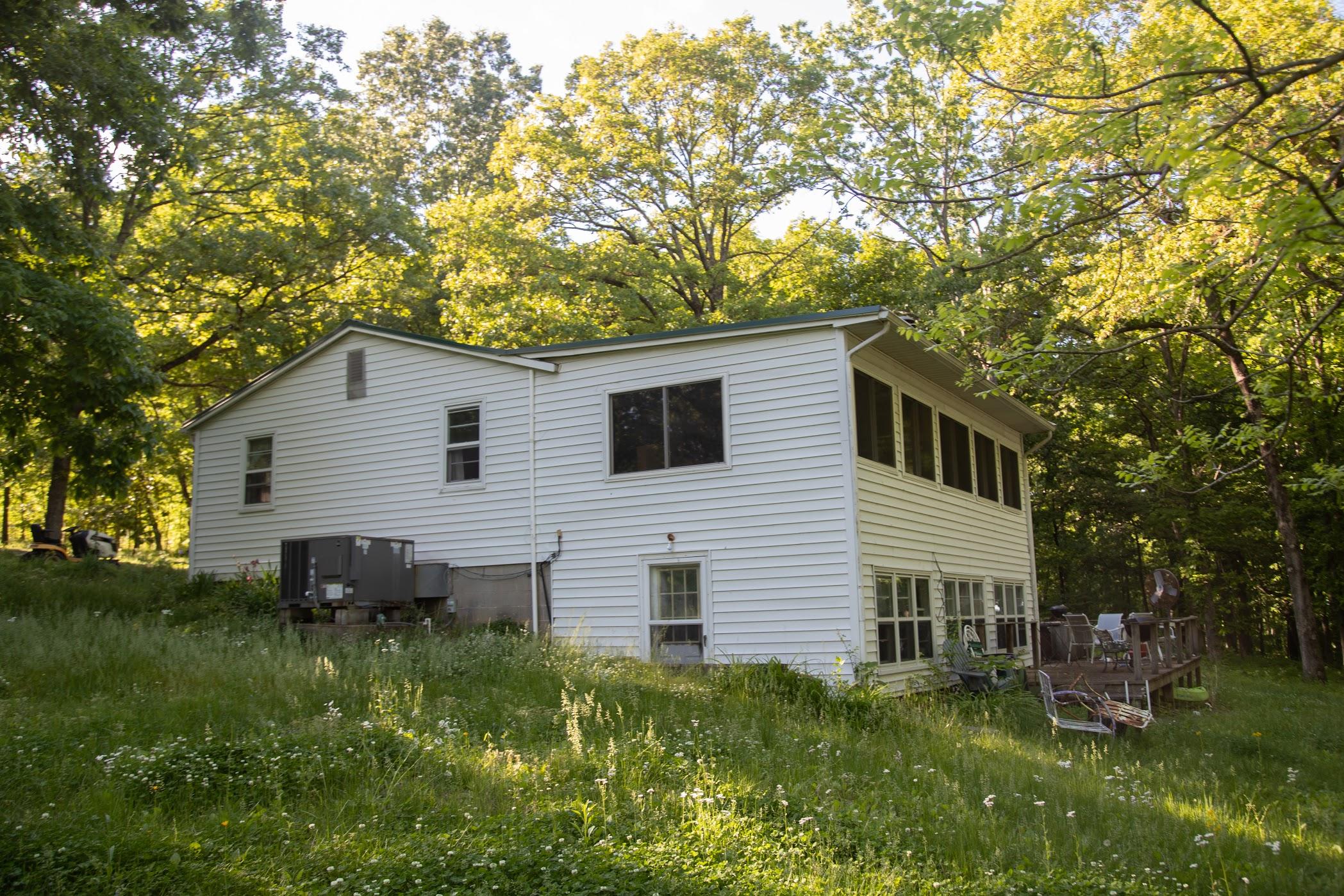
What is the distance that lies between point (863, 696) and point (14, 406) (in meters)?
12.7

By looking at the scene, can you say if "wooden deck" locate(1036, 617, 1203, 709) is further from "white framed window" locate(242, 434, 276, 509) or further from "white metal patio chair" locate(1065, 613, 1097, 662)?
"white framed window" locate(242, 434, 276, 509)

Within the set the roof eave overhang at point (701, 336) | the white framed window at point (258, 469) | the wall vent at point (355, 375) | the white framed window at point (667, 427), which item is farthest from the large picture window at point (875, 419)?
the white framed window at point (258, 469)

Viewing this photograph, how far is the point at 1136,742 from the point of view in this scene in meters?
12.5

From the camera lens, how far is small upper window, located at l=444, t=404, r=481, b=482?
1675 centimetres

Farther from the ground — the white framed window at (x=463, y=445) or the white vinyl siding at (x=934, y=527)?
the white framed window at (x=463, y=445)

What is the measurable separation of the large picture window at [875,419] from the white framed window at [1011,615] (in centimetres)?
633

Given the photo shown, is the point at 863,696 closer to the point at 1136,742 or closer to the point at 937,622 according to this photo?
the point at 1136,742

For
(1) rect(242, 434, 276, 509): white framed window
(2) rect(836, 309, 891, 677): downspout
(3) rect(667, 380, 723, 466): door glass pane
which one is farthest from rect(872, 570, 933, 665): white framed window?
(1) rect(242, 434, 276, 509): white framed window

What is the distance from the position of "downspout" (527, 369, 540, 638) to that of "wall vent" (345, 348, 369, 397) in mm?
3474

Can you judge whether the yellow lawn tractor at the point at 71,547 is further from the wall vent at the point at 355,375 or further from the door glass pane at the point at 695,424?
the door glass pane at the point at 695,424

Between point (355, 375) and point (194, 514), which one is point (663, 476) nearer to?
point (355, 375)

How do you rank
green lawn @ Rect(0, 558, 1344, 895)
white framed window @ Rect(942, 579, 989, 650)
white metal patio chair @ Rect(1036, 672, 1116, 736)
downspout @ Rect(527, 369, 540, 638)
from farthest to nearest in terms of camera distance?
white framed window @ Rect(942, 579, 989, 650)
downspout @ Rect(527, 369, 540, 638)
white metal patio chair @ Rect(1036, 672, 1116, 736)
green lawn @ Rect(0, 558, 1344, 895)

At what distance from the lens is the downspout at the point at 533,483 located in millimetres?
15695

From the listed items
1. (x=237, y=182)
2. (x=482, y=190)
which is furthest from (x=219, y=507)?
(x=482, y=190)
